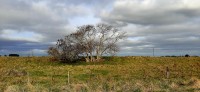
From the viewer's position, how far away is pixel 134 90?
23.2 m

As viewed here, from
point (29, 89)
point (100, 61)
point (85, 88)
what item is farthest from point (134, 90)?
point (100, 61)

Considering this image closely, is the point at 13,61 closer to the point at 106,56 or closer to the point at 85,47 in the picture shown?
the point at 85,47

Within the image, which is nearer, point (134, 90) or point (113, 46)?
point (134, 90)

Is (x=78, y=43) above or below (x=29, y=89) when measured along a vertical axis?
→ above

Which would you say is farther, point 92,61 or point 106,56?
point 106,56

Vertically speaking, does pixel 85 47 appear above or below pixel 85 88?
above

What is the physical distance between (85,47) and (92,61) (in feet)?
11.4

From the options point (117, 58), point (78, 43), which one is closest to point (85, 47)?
point (78, 43)

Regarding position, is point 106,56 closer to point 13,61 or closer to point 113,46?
point 113,46

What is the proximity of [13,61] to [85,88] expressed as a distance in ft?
181

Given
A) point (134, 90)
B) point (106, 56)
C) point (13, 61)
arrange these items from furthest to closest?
point (106, 56), point (13, 61), point (134, 90)

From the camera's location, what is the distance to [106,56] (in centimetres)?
8350

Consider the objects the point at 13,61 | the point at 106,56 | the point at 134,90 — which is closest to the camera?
the point at 134,90

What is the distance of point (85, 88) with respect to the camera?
24.6 m
